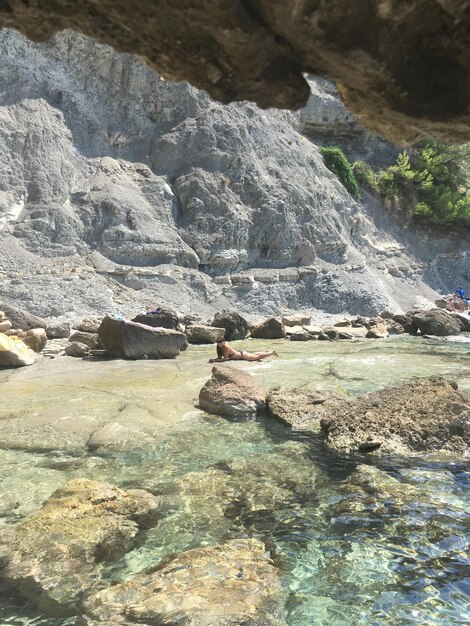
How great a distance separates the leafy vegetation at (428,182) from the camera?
39.4m

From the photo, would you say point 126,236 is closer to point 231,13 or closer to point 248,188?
point 248,188

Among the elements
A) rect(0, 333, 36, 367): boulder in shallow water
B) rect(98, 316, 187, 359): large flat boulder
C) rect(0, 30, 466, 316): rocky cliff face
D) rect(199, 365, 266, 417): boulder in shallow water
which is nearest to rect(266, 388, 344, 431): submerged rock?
rect(199, 365, 266, 417): boulder in shallow water

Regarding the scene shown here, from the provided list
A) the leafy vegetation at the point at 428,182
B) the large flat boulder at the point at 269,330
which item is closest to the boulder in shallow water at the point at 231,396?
the large flat boulder at the point at 269,330

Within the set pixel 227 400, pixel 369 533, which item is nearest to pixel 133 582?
pixel 369 533

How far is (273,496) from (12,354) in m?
9.02

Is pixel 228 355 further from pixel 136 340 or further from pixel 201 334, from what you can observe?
pixel 201 334

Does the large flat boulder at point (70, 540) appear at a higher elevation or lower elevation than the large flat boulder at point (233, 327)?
→ lower

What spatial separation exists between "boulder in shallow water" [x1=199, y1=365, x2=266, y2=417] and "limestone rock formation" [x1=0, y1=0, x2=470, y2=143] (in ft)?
19.9

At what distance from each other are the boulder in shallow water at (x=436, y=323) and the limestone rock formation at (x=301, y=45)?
18350mm

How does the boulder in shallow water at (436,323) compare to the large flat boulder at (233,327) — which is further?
the boulder in shallow water at (436,323)

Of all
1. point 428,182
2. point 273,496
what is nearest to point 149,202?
point 428,182

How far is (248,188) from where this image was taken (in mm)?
29422

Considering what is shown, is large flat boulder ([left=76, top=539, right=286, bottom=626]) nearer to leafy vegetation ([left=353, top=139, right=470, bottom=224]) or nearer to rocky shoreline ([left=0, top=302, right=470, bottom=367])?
rocky shoreline ([left=0, top=302, right=470, bottom=367])

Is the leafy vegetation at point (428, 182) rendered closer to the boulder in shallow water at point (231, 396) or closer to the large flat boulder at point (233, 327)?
the large flat boulder at point (233, 327)
